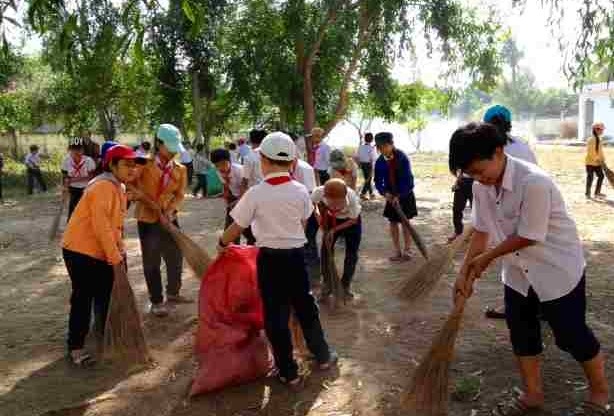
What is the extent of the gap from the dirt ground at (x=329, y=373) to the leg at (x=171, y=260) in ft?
0.66

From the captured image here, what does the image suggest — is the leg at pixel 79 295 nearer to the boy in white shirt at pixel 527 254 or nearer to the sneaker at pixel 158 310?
the sneaker at pixel 158 310

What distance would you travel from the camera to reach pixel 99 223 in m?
3.70

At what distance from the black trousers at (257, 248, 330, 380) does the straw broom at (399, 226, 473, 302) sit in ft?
4.17

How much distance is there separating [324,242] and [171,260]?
131 cm

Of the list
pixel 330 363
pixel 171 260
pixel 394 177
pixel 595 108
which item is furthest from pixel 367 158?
pixel 595 108

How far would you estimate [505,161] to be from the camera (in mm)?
2631

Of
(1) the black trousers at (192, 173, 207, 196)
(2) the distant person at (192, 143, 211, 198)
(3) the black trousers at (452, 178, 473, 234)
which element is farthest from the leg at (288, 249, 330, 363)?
(1) the black trousers at (192, 173, 207, 196)

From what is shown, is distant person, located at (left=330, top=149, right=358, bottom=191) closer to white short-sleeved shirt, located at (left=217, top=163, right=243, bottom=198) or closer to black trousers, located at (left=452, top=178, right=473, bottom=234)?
Result: white short-sleeved shirt, located at (left=217, top=163, right=243, bottom=198)

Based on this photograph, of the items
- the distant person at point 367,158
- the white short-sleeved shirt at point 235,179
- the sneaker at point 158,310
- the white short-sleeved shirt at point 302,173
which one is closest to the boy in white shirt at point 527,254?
the white short-sleeved shirt at point 302,173

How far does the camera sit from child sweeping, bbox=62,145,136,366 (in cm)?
372

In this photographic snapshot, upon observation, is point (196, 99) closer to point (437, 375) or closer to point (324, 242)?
point (324, 242)

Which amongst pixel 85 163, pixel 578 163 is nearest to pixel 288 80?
pixel 85 163

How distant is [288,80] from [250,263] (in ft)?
30.9

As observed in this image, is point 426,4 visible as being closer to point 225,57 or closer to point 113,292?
point 225,57
